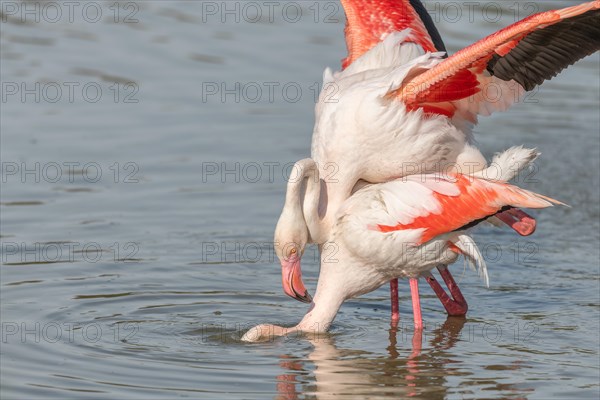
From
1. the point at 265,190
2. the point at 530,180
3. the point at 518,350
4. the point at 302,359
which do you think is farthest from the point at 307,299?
the point at 530,180

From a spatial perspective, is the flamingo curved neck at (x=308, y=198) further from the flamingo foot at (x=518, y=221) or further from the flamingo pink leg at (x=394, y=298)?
the flamingo foot at (x=518, y=221)

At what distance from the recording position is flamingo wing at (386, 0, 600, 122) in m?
6.67

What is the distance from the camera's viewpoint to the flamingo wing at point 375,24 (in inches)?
336

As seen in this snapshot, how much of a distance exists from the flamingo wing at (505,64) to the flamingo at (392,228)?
1.37 feet

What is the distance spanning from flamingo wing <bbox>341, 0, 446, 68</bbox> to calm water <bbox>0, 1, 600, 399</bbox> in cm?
162

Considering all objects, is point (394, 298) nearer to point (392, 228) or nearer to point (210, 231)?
point (392, 228)

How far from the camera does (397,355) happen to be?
714cm

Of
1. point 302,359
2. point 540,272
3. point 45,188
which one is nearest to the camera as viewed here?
point 302,359

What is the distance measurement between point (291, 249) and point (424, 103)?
1.21m

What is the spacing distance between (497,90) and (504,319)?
1512 millimetres

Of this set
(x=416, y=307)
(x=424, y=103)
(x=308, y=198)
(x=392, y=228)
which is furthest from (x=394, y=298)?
(x=424, y=103)

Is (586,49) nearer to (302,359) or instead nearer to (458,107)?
(458,107)

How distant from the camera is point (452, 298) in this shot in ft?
26.3

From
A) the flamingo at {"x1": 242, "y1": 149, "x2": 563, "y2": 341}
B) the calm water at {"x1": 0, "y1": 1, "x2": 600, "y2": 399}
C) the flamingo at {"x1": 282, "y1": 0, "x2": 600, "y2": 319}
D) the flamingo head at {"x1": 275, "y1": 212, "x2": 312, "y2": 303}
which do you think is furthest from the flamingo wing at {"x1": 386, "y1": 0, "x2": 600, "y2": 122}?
the calm water at {"x1": 0, "y1": 1, "x2": 600, "y2": 399}
